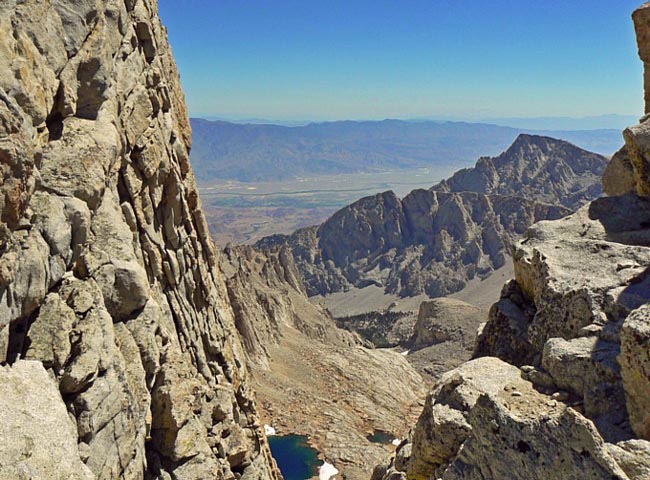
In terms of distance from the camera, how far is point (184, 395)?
70.1 ft

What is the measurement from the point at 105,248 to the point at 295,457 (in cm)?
6051

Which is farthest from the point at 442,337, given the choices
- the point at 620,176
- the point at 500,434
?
the point at 500,434

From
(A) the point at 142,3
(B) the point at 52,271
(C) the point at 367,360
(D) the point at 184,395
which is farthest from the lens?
(C) the point at 367,360

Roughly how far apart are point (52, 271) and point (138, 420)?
572 centimetres

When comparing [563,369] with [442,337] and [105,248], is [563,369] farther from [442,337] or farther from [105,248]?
[442,337]

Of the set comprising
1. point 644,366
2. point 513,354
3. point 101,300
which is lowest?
point 513,354

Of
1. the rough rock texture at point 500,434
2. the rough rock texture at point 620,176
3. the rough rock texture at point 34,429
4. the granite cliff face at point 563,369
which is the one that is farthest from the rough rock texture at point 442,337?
the rough rock texture at point 34,429

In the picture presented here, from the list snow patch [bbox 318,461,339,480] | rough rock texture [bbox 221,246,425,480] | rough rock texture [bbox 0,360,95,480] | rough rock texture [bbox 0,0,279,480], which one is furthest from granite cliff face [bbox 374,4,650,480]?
rough rock texture [bbox 221,246,425,480]

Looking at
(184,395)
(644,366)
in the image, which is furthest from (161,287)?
(644,366)

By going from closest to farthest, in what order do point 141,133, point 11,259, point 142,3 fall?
1. point 11,259
2. point 141,133
3. point 142,3

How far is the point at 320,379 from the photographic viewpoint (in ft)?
341

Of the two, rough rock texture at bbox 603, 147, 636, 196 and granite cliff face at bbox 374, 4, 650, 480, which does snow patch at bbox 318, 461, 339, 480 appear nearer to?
granite cliff face at bbox 374, 4, 650, 480

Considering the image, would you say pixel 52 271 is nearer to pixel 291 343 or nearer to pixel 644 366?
pixel 644 366

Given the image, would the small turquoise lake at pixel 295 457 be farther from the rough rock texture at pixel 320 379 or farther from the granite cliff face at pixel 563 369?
the granite cliff face at pixel 563 369
